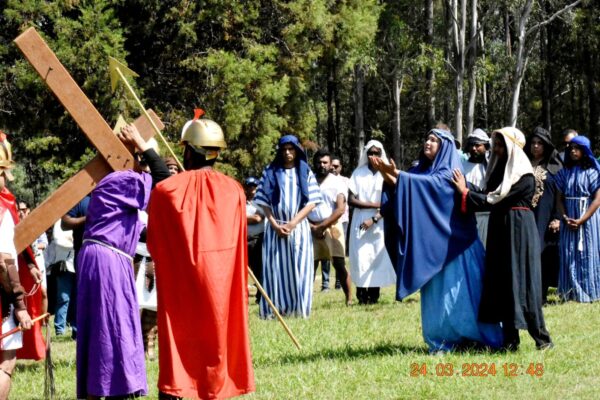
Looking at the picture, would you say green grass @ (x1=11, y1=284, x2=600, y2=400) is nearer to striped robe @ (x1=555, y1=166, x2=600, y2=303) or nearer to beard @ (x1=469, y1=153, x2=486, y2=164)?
striped robe @ (x1=555, y1=166, x2=600, y2=303)

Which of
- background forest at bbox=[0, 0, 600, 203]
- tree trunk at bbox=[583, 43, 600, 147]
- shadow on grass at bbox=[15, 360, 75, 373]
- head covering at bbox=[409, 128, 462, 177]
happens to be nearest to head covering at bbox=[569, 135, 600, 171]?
head covering at bbox=[409, 128, 462, 177]

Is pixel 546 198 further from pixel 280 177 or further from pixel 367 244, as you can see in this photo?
pixel 280 177

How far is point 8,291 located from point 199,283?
1323mm

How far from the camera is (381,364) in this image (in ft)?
27.1

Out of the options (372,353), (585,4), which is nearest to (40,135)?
(372,353)

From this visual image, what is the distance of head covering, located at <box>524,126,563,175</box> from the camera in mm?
11078

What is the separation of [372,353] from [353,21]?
1979 centimetres

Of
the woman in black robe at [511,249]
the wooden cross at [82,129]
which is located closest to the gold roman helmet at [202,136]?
the wooden cross at [82,129]

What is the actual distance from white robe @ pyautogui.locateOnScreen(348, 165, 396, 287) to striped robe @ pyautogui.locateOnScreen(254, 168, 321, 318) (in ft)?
4.35

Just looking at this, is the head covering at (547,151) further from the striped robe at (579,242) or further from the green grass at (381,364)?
the green grass at (381,364)

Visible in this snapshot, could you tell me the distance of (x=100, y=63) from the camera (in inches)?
862

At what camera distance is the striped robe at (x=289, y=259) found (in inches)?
488

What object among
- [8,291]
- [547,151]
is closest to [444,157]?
[547,151]

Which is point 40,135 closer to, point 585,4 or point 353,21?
point 353,21
